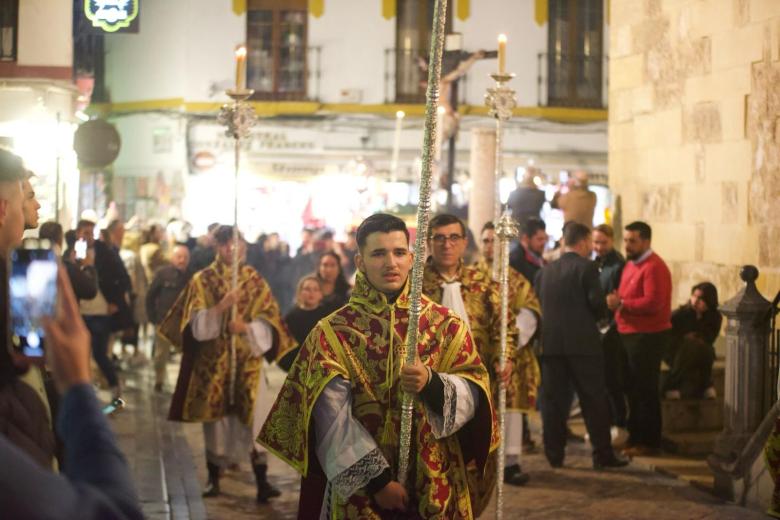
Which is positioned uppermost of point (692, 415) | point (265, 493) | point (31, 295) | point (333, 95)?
point (333, 95)

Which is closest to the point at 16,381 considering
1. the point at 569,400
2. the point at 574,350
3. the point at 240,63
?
the point at 240,63

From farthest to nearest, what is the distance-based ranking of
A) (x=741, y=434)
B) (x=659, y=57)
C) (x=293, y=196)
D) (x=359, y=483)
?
(x=293, y=196), (x=659, y=57), (x=741, y=434), (x=359, y=483)

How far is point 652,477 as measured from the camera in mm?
10586

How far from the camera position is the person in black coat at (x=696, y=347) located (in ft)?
38.6

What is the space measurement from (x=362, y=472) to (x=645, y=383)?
676 cm

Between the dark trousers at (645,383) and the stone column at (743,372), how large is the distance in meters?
1.51

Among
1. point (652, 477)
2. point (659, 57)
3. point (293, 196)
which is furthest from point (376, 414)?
point (293, 196)

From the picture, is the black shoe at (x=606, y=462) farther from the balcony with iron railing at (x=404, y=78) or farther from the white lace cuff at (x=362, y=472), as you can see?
the balcony with iron railing at (x=404, y=78)

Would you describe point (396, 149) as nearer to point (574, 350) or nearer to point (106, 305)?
point (106, 305)

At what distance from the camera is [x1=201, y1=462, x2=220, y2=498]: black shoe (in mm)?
9852

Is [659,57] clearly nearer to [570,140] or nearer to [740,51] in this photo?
[740,51]

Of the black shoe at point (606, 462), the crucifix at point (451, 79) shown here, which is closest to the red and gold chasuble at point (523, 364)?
the black shoe at point (606, 462)

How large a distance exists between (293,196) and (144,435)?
65.1 ft

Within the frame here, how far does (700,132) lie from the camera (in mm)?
13156
